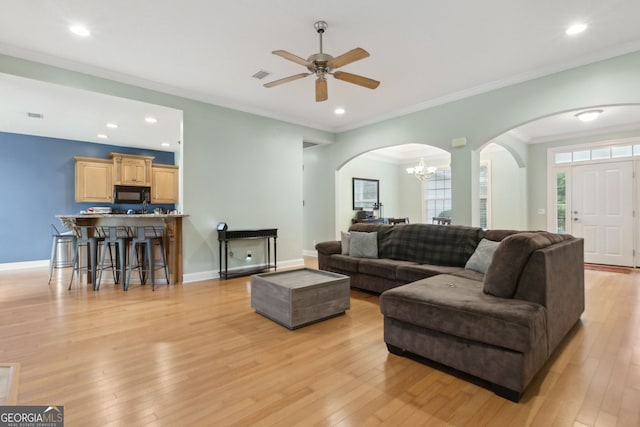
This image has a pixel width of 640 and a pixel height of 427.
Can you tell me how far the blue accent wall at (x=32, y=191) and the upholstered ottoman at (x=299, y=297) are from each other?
5.98 metres

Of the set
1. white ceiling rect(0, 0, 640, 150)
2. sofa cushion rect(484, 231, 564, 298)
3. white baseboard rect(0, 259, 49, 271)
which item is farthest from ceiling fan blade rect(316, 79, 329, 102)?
white baseboard rect(0, 259, 49, 271)

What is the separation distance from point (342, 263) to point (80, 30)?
3.87m

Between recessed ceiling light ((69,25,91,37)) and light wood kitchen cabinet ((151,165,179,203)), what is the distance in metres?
5.00

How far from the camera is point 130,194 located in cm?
724

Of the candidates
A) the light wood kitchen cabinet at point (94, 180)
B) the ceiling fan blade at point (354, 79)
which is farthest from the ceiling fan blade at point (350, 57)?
the light wood kitchen cabinet at point (94, 180)

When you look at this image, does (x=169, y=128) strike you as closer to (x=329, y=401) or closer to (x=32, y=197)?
(x=32, y=197)

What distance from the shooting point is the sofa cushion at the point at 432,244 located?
141 inches

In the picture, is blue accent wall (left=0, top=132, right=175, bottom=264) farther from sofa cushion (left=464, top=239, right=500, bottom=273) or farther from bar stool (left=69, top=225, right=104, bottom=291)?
sofa cushion (left=464, top=239, right=500, bottom=273)

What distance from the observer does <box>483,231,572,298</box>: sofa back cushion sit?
6.74 feet

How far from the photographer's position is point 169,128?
6.05 meters

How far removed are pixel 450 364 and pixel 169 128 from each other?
619 cm

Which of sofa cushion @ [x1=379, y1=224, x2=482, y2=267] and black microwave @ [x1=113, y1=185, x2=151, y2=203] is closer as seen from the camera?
sofa cushion @ [x1=379, y1=224, x2=482, y2=267]

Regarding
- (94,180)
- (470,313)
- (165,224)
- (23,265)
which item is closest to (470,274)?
(470,313)

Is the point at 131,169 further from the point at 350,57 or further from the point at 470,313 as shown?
the point at 470,313
